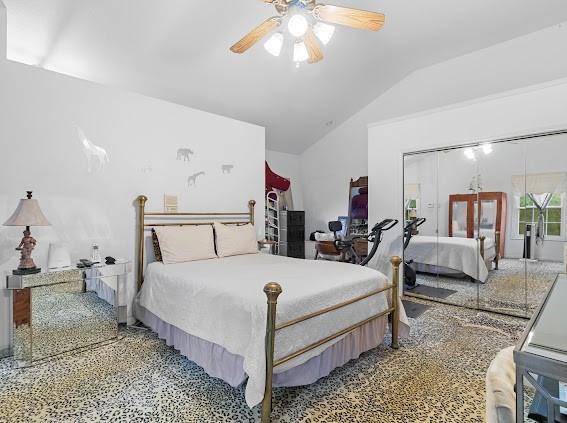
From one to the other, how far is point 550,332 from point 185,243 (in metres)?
3.02

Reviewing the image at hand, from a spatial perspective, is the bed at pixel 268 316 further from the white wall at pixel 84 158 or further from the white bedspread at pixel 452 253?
the white bedspread at pixel 452 253

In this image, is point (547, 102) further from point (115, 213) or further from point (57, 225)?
point (57, 225)

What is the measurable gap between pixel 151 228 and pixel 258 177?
178 cm

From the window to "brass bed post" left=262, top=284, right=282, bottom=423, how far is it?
3.35 metres

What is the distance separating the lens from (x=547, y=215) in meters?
3.38

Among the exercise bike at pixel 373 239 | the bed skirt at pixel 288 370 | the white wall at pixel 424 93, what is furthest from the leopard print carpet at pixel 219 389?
the white wall at pixel 424 93

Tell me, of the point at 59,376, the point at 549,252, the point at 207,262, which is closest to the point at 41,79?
the point at 207,262

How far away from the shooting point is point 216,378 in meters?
2.26

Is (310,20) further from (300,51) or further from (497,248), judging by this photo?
(497,248)

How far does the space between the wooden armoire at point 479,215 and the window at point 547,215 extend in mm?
166

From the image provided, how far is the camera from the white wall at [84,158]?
2.61 metres

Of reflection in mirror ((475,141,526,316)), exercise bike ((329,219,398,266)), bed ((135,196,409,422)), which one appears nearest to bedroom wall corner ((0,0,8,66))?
bed ((135,196,409,422))

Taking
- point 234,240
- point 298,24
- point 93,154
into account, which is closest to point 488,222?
point 234,240

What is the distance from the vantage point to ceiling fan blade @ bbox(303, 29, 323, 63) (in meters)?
2.47
